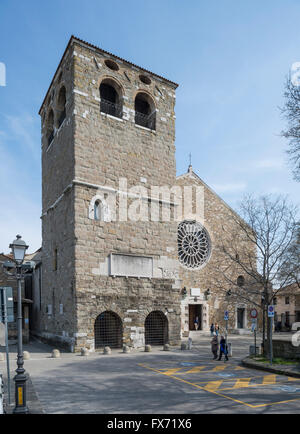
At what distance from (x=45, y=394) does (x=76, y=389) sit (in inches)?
34.8

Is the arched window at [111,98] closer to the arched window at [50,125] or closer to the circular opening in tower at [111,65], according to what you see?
the circular opening in tower at [111,65]

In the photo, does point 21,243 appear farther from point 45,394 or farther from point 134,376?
point 134,376

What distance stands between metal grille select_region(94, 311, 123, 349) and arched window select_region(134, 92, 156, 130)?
11.6m

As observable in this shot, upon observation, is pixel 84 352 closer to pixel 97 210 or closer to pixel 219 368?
pixel 219 368

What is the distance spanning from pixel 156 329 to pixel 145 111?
1350 centimetres

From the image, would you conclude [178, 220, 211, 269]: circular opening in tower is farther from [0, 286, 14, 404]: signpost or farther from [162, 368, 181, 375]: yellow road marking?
[0, 286, 14, 404]: signpost

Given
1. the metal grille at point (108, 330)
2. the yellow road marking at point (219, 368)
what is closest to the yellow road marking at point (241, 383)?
the yellow road marking at point (219, 368)

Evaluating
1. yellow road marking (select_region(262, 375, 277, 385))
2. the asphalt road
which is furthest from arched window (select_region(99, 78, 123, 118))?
yellow road marking (select_region(262, 375, 277, 385))

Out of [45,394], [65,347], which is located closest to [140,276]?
[65,347]

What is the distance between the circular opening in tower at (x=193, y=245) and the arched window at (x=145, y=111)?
876 cm

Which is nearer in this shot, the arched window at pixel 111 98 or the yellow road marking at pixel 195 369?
the yellow road marking at pixel 195 369

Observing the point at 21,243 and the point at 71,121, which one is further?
the point at 71,121

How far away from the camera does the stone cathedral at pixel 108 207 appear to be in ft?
58.1

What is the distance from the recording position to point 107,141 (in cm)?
1931
